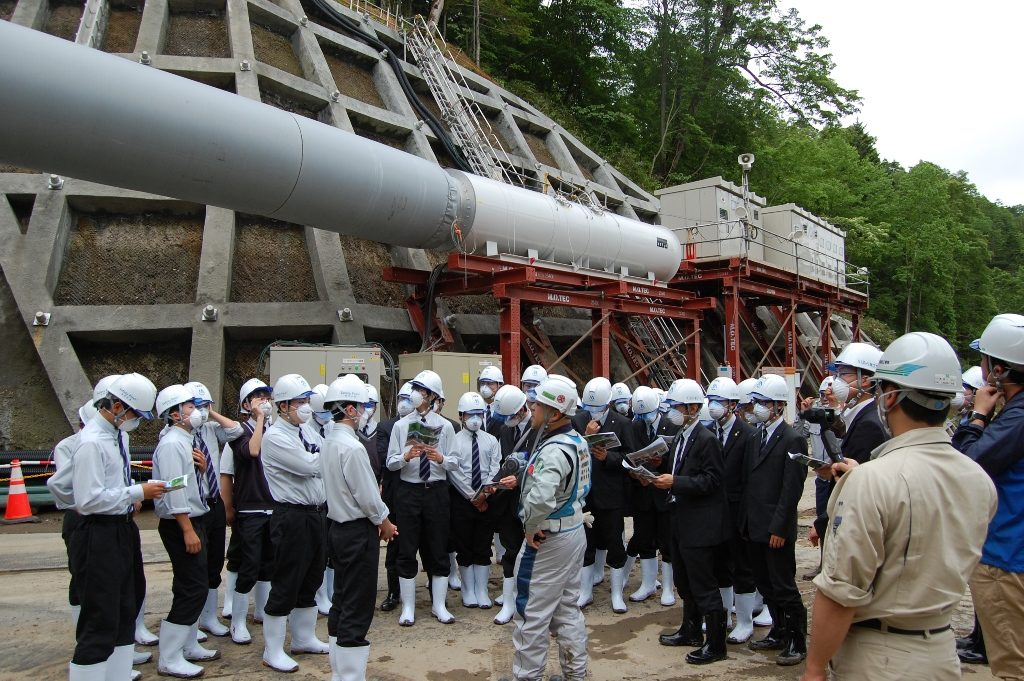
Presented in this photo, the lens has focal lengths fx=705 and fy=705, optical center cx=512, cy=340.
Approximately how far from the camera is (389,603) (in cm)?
691

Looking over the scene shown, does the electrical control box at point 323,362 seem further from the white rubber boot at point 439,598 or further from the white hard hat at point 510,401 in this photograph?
the white rubber boot at point 439,598

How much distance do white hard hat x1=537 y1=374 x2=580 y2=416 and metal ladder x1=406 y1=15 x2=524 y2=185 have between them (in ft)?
40.4

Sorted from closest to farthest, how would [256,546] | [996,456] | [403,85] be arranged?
[996,456] < [256,546] < [403,85]

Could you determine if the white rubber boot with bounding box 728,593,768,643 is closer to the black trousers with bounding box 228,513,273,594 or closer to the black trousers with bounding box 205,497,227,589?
→ the black trousers with bounding box 228,513,273,594

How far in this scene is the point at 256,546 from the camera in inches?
234

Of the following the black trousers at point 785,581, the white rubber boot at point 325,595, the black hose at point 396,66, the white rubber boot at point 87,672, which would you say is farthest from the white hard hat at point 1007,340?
the black hose at point 396,66

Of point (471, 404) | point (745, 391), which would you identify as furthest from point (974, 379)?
point (471, 404)

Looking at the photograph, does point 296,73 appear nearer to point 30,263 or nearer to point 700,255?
point 30,263

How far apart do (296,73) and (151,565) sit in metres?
12.3

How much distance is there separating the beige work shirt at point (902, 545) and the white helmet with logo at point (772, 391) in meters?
3.48

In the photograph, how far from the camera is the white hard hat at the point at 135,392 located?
15.0 feet

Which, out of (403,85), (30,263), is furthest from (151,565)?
(403,85)

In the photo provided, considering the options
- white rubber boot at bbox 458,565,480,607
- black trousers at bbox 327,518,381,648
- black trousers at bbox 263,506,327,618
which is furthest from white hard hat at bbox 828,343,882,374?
black trousers at bbox 263,506,327,618

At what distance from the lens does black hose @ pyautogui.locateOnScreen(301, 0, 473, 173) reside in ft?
58.3
